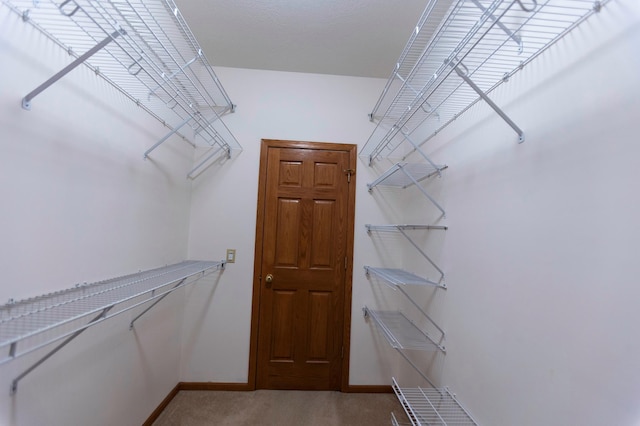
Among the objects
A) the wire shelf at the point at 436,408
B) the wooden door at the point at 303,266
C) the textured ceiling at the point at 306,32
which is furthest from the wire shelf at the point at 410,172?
the wire shelf at the point at 436,408

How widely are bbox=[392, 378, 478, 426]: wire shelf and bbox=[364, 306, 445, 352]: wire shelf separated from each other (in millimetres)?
220

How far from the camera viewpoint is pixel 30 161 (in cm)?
94

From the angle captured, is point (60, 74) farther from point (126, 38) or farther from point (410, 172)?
point (410, 172)

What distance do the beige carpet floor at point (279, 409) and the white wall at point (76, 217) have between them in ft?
0.86

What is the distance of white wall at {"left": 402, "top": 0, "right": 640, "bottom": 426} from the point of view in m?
0.68

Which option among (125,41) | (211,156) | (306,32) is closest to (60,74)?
(125,41)

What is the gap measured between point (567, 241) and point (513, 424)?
2.48 ft

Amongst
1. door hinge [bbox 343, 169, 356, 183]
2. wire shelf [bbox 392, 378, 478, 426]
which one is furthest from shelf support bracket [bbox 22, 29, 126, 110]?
wire shelf [bbox 392, 378, 478, 426]

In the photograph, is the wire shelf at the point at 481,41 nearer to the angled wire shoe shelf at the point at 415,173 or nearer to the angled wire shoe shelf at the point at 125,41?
the angled wire shoe shelf at the point at 415,173

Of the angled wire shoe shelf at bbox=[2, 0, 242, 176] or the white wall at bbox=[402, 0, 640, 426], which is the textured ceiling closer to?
the angled wire shoe shelf at bbox=[2, 0, 242, 176]

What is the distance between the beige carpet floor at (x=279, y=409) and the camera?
186 cm

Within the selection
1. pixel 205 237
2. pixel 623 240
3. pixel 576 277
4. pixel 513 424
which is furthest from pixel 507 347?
pixel 205 237

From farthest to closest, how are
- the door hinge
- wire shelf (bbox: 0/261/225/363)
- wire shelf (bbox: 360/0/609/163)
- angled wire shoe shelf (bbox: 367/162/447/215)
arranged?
the door hinge
angled wire shoe shelf (bbox: 367/162/447/215)
wire shelf (bbox: 360/0/609/163)
wire shelf (bbox: 0/261/225/363)

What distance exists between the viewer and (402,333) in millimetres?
1816
